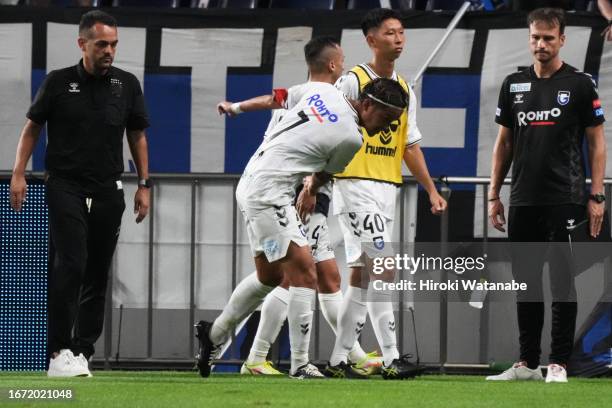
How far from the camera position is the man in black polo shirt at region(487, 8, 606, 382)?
8391 mm

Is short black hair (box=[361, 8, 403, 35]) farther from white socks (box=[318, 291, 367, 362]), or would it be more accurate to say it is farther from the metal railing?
white socks (box=[318, 291, 367, 362])

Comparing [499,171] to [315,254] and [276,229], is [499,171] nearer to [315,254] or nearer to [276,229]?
[315,254]

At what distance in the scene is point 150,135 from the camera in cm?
1119

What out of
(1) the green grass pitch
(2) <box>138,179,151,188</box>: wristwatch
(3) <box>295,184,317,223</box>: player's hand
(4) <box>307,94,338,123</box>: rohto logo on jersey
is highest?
(4) <box>307,94,338,123</box>: rohto logo on jersey

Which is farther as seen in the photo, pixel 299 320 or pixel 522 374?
pixel 522 374

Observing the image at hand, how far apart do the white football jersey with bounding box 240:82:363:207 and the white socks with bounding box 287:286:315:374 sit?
0.54 meters

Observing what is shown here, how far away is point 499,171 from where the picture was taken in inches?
348

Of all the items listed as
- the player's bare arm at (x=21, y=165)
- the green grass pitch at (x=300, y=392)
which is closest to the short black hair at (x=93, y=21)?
the player's bare arm at (x=21, y=165)

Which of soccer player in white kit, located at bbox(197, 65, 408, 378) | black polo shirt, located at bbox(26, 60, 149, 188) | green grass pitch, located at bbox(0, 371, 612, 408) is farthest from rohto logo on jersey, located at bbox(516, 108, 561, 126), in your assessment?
black polo shirt, located at bbox(26, 60, 149, 188)

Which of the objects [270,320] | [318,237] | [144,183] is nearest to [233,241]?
[318,237]

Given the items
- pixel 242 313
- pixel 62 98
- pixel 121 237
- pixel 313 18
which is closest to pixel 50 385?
pixel 242 313

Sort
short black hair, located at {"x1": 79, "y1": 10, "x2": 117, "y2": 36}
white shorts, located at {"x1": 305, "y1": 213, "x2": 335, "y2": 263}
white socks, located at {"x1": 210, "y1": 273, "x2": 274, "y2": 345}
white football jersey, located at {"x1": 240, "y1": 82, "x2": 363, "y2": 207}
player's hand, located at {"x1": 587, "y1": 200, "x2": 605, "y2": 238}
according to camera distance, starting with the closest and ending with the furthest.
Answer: white football jersey, located at {"x1": 240, "y1": 82, "x2": 363, "y2": 207}
white socks, located at {"x1": 210, "y1": 273, "x2": 274, "y2": 345}
player's hand, located at {"x1": 587, "y1": 200, "x2": 605, "y2": 238}
short black hair, located at {"x1": 79, "y1": 10, "x2": 117, "y2": 36}
white shorts, located at {"x1": 305, "y1": 213, "x2": 335, "y2": 263}

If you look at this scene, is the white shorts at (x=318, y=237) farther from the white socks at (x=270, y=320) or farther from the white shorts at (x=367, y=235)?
the white shorts at (x=367, y=235)

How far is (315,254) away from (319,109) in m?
1.57
